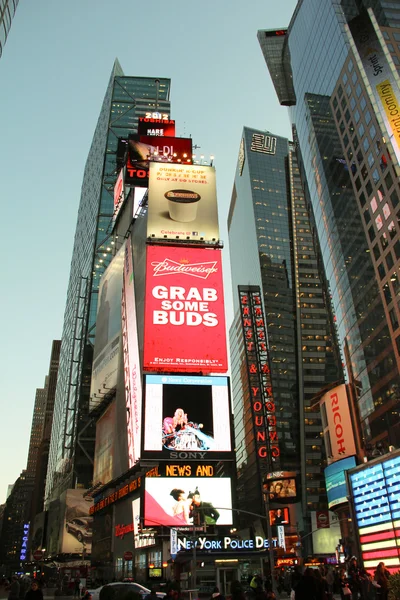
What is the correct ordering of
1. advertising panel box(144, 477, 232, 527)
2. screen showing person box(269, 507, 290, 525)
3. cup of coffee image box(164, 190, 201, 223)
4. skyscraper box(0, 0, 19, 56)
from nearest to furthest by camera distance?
skyscraper box(0, 0, 19, 56)
advertising panel box(144, 477, 232, 527)
cup of coffee image box(164, 190, 201, 223)
screen showing person box(269, 507, 290, 525)

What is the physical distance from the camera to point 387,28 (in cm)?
8612

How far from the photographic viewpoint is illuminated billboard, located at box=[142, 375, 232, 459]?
1889 inches

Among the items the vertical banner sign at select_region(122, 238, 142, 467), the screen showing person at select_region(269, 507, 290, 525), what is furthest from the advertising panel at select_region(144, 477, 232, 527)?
the screen showing person at select_region(269, 507, 290, 525)

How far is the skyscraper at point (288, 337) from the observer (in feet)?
464

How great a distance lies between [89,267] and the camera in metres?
115

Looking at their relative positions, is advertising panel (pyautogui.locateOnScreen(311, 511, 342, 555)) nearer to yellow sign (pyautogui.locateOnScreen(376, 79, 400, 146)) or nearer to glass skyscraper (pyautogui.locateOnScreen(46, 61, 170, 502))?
glass skyscraper (pyautogui.locateOnScreen(46, 61, 170, 502))

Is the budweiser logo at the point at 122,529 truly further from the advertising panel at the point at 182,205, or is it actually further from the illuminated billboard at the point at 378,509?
the advertising panel at the point at 182,205

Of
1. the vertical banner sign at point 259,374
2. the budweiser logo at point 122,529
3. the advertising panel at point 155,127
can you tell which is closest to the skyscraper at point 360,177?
the vertical banner sign at point 259,374

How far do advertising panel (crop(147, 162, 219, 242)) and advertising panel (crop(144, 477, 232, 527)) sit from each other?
27.6 meters

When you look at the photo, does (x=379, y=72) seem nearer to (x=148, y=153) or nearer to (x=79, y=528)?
(x=148, y=153)

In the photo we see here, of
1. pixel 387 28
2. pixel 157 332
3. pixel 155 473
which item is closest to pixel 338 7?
pixel 387 28

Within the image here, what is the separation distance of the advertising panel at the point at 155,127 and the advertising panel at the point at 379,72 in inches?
1258

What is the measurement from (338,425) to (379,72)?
5253 centimetres

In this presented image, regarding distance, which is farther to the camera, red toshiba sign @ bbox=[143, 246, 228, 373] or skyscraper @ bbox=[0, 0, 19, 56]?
red toshiba sign @ bbox=[143, 246, 228, 373]
